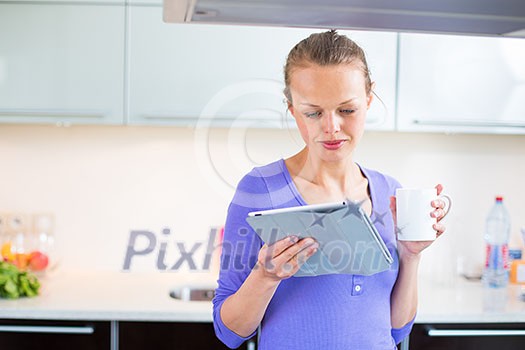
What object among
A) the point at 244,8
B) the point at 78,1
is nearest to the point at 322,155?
the point at 244,8

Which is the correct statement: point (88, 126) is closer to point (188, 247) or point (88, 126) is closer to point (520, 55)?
point (188, 247)

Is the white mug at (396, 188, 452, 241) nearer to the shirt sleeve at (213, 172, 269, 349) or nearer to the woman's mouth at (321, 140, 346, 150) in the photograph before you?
the woman's mouth at (321, 140, 346, 150)

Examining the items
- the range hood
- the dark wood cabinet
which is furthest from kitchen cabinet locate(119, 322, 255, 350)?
the range hood

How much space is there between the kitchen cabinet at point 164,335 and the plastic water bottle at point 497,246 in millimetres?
954

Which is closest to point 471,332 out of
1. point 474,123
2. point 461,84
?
point 474,123

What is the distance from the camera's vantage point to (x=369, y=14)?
78 cm

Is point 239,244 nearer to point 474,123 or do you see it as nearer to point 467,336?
point 467,336

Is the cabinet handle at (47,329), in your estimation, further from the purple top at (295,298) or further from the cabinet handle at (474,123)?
the cabinet handle at (474,123)

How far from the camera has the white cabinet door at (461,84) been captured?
2141mm

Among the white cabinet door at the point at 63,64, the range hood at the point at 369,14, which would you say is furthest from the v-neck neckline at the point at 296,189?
the white cabinet door at the point at 63,64

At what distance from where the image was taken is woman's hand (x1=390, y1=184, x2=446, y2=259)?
1.16 m

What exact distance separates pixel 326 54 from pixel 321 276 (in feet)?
1.26

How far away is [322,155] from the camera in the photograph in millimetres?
1180

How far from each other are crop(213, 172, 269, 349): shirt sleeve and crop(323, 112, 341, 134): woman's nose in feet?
0.53
